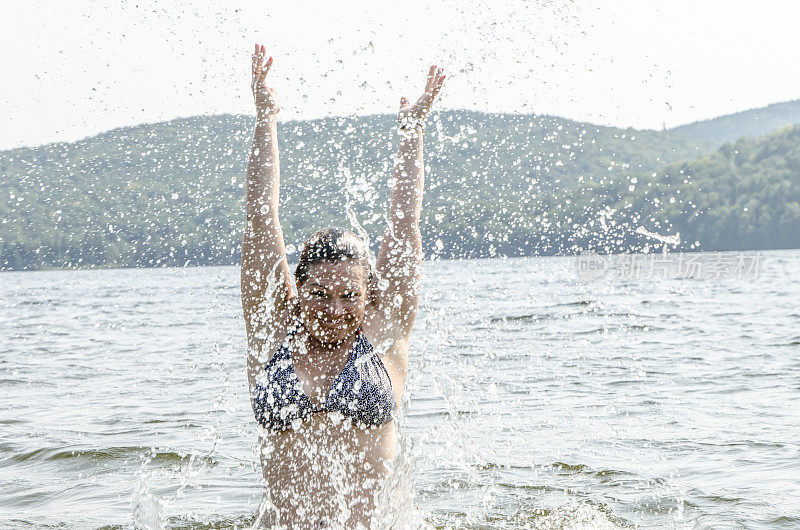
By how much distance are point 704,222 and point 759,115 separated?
263 ft

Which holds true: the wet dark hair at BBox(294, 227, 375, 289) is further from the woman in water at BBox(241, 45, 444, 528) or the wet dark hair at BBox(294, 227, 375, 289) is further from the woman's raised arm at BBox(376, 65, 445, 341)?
the woman's raised arm at BBox(376, 65, 445, 341)

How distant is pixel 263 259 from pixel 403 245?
67 cm

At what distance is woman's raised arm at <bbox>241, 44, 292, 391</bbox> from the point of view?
3.56 m

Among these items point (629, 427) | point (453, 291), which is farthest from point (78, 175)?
point (453, 291)

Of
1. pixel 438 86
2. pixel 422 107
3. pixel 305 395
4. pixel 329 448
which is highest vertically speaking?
pixel 438 86

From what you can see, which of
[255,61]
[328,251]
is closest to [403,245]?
[328,251]

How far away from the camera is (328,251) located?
11.4 feet

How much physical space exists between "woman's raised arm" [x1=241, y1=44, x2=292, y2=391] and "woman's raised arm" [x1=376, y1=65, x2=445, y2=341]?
0.48 m

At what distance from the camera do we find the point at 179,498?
5945 mm

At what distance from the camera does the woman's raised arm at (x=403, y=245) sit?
3717 millimetres

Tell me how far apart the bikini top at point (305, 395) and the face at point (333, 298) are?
0.13 metres

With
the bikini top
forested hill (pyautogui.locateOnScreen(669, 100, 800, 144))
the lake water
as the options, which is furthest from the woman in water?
forested hill (pyautogui.locateOnScreen(669, 100, 800, 144))

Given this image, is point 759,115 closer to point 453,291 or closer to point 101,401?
point 453,291

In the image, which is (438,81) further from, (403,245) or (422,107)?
(403,245)
